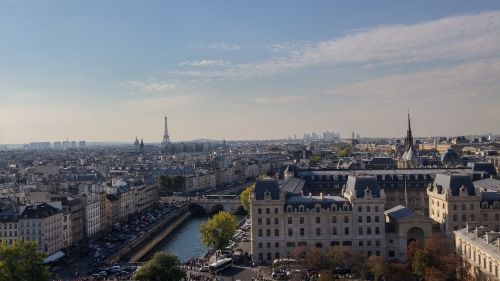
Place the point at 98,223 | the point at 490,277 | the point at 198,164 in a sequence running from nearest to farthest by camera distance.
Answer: the point at 490,277
the point at 98,223
the point at 198,164

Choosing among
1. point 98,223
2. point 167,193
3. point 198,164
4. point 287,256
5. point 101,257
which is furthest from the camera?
point 198,164

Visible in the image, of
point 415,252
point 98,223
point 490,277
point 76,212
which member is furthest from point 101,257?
point 490,277

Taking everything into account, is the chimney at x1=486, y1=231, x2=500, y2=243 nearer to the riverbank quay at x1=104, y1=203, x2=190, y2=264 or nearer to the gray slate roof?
the gray slate roof

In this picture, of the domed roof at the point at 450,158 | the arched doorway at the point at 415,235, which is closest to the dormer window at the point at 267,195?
the arched doorway at the point at 415,235

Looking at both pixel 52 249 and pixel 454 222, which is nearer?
pixel 454 222

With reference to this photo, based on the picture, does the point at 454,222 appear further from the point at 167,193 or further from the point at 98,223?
the point at 167,193

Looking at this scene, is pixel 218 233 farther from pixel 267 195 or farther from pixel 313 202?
pixel 313 202
